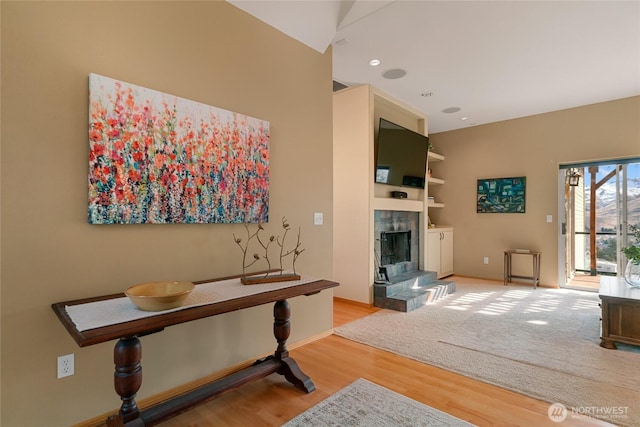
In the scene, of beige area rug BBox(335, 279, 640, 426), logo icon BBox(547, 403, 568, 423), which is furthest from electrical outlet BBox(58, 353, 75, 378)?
logo icon BBox(547, 403, 568, 423)

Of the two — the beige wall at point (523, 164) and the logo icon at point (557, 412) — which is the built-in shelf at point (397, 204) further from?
the logo icon at point (557, 412)

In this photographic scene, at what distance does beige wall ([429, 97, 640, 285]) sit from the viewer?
4680 millimetres

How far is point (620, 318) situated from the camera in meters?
2.73

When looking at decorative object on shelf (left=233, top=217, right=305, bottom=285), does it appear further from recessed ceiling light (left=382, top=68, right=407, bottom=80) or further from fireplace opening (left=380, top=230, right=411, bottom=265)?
recessed ceiling light (left=382, top=68, right=407, bottom=80)

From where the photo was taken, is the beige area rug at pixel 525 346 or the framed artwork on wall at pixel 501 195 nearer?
the beige area rug at pixel 525 346

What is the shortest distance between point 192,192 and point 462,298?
12.7 ft

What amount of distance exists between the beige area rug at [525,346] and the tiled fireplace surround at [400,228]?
0.73m

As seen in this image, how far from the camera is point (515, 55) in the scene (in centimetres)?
336

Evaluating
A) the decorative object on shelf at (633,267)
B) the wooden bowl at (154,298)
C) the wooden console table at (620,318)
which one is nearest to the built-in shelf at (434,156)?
the decorative object on shelf at (633,267)

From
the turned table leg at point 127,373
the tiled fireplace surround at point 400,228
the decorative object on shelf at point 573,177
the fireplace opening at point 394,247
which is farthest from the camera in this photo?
the decorative object on shelf at point 573,177

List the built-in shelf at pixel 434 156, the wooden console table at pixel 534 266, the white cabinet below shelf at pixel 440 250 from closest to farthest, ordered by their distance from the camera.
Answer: the wooden console table at pixel 534 266
the white cabinet below shelf at pixel 440 250
the built-in shelf at pixel 434 156

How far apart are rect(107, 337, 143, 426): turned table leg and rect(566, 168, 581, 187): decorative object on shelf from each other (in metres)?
6.03

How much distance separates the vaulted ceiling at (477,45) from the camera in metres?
2.64

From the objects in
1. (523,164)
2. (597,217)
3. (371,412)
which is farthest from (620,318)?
(523,164)
